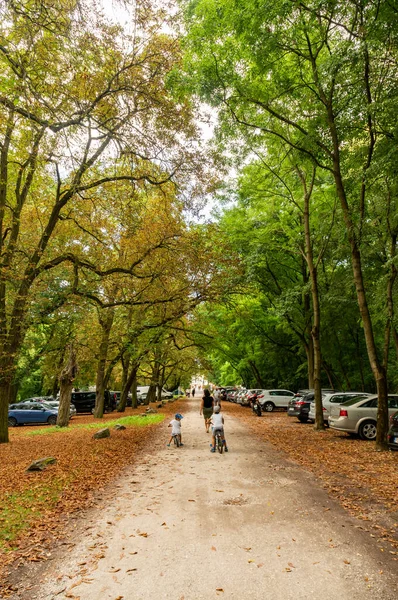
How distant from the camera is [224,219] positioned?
2353 cm

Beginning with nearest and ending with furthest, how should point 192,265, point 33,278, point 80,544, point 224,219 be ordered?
point 80,544
point 33,278
point 192,265
point 224,219

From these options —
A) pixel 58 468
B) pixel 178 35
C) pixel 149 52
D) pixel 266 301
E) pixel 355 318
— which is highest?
pixel 178 35

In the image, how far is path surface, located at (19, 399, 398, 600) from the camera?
11.7 ft

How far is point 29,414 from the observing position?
81.3 ft

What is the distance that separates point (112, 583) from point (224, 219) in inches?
845

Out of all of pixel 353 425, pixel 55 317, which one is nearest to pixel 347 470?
pixel 353 425

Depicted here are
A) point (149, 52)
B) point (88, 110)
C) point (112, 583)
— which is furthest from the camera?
point (149, 52)

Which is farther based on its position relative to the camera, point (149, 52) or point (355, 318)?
point (355, 318)

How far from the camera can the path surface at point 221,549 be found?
11.7ft

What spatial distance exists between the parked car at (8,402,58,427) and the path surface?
19854mm

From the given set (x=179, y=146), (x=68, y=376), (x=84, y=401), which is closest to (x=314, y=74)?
(x=179, y=146)

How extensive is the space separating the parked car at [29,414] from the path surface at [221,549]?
1985 centimetres

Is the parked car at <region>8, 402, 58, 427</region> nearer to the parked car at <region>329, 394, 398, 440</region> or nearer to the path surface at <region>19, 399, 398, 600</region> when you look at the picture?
the parked car at <region>329, 394, 398, 440</region>

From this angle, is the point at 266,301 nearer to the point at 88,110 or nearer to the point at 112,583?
the point at 88,110
